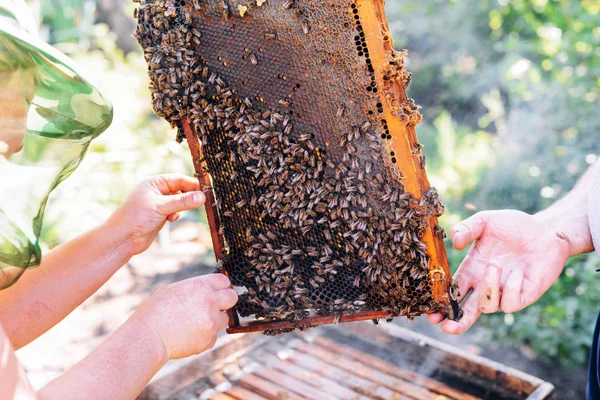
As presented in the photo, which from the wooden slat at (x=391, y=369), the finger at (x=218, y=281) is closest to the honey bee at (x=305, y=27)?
the finger at (x=218, y=281)

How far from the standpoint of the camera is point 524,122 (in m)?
7.00

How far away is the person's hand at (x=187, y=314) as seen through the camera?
241cm

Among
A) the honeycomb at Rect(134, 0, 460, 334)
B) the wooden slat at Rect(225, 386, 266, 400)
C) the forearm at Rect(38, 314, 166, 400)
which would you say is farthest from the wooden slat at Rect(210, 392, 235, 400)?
the forearm at Rect(38, 314, 166, 400)

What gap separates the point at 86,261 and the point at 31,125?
99cm

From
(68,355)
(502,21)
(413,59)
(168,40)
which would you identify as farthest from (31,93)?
(413,59)

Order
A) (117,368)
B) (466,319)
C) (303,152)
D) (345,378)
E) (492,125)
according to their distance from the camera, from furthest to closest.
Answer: (492,125), (345,378), (466,319), (303,152), (117,368)

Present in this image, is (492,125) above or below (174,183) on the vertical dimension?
below

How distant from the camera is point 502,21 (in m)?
8.64

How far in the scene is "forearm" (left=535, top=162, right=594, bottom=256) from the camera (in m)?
3.13

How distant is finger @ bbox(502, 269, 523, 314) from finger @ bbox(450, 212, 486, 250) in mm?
318

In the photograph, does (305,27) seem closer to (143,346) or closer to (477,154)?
(143,346)

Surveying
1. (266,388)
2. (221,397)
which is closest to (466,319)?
(266,388)

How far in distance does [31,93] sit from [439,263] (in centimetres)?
200

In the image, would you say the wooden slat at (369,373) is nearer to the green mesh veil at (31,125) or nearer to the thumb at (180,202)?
the thumb at (180,202)
